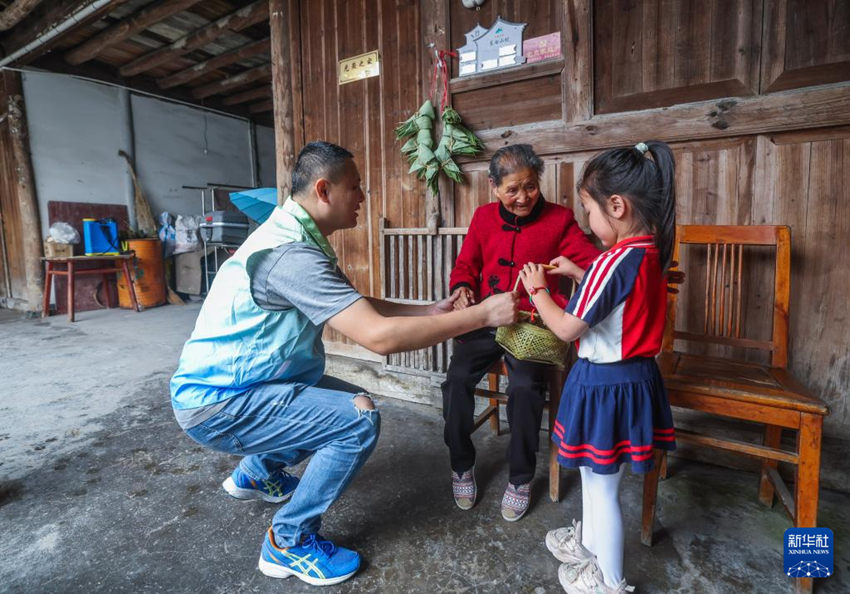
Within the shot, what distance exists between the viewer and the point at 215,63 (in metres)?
6.62

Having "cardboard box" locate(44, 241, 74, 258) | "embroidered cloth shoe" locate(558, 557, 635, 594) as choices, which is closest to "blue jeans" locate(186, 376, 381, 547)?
"embroidered cloth shoe" locate(558, 557, 635, 594)

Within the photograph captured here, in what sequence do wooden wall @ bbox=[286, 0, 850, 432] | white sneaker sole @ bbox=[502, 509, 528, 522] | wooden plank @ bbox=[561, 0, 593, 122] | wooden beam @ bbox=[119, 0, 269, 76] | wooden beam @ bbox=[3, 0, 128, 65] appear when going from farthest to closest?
wooden beam @ bbox=[119, 0, 269, 76]
wooden beam @ bbox=[3, 0, 128, 65]
wooden plank @ bbox=[561, 0, 593, 122]
wooden wall @ bbox=[286, 0, 850, 432]
white sneaker sole @ bbox=[502, 509, 528, 522]

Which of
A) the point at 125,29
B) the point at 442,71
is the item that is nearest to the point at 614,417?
the point at 442,71

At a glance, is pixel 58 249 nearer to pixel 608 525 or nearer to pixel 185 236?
pixel 185 236

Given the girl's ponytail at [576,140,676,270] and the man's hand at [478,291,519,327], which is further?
the man's hand at [478,291,519,327]

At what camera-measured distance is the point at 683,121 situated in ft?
6.82

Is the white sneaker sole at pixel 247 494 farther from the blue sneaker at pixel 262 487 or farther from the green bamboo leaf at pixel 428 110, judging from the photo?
the green bamboo leaf at pixel 428 110

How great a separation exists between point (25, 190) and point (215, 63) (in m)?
3.04

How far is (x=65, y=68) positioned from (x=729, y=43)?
26.0 ft

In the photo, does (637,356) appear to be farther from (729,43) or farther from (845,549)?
(729,43)

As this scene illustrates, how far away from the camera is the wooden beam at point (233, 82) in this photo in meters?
6.88

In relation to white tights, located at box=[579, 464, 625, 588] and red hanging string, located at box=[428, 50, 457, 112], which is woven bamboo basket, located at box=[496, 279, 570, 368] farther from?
red hanging string, located at box=[428, 50, 457, 112]

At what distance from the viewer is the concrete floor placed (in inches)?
57.5

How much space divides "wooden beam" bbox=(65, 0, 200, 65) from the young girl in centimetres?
523
